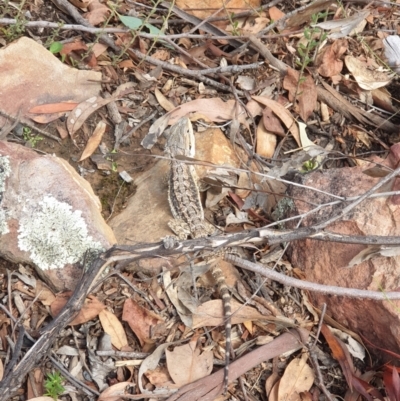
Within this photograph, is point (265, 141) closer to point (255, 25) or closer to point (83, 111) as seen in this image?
point (255, 25)

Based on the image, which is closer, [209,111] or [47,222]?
[47,222]

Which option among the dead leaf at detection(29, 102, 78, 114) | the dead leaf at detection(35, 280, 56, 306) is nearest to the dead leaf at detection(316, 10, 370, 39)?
the dead leaf at detection(29, 102, 78, 114)

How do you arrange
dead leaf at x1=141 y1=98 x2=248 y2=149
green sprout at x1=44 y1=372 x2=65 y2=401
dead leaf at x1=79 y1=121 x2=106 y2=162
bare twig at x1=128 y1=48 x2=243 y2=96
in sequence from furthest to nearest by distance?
bare twig at x1=128 y1=48 x2=243 y2=96 → dead leaf at x1=141 y1=98 x2=248 y2=149 → dead leaf at x1=79 y1=121 x2=106 y2=162 → green sprout at x1=44 y1=372 x2=65 y2=401

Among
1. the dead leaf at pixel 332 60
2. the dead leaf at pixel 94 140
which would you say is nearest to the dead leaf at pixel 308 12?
the dead leaf at pixel 332 60

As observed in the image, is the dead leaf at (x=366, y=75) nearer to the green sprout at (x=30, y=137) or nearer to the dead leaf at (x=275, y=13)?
the dead leaf at (x=275, y=13)

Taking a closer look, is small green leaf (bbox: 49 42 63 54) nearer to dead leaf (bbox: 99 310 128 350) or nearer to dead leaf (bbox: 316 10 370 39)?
dead leaf (bbox: 316 10 370 39)

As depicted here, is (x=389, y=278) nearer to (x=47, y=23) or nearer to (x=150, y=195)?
(x=150, y=195)

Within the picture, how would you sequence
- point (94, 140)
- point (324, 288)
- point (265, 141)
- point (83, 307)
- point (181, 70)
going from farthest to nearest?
1. point (181, 70)
2. point (265, 141)
3. point (94, 140)
4. point (83, 307)
5. point (324, 288)

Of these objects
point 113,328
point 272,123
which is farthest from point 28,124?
point 272,123
